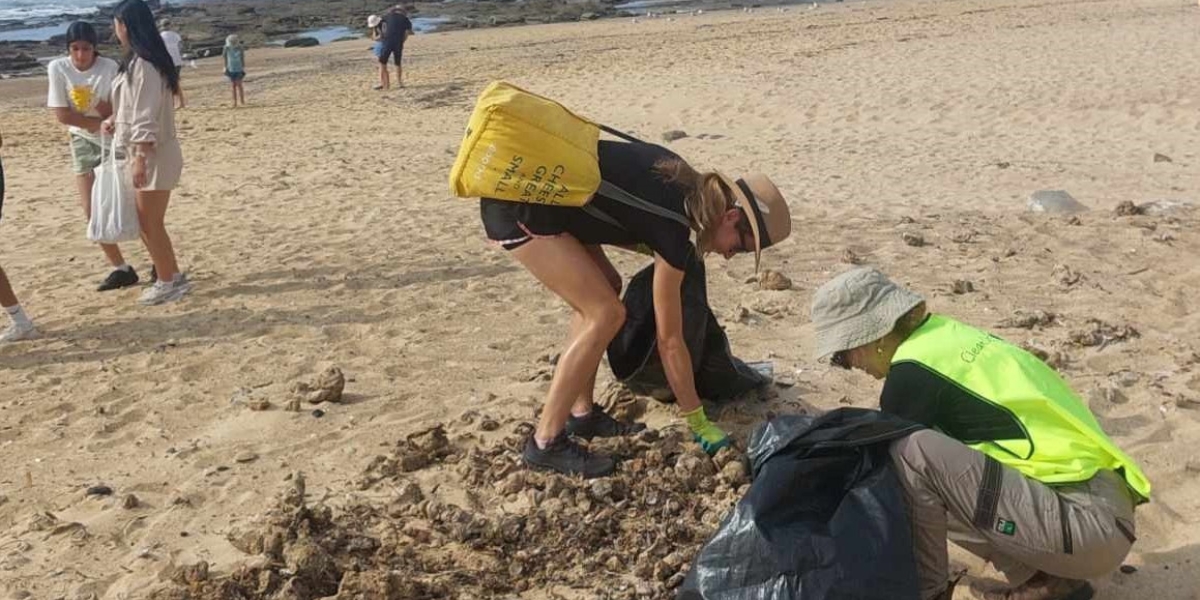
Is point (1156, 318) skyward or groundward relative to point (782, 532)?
groundward

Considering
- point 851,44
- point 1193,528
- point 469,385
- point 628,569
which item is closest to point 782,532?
point 628,569

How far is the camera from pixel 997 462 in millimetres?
2586

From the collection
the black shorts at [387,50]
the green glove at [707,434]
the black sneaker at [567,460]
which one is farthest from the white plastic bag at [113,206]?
the black shorts at [387,50]

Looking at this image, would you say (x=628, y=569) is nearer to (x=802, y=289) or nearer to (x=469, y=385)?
(x=469, y=385)

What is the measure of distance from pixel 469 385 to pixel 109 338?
6.73ft

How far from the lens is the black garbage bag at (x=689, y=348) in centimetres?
378

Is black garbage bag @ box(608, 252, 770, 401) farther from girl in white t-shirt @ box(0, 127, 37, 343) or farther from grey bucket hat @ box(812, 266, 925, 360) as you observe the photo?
girl in white t-shirt @ box(0, 127, 37, 343)

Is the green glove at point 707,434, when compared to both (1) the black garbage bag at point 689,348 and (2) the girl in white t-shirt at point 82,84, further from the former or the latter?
(2) the girl in white t-shirt at point 82,84

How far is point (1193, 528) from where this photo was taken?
3.24m

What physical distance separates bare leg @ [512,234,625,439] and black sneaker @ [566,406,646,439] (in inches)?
13.0

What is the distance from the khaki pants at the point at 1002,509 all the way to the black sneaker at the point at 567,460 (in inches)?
48.3

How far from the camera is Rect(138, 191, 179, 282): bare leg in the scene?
5551 millimetres

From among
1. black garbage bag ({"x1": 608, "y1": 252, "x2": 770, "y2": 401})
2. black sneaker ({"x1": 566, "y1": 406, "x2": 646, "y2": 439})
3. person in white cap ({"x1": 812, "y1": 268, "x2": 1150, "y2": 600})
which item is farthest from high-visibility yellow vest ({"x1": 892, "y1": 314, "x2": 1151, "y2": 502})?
black sneaker ({"x1": 566, "y1": 406, "x2": 646, "y2": 439})

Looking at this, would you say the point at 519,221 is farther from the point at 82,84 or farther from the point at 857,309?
the point at 82,84
